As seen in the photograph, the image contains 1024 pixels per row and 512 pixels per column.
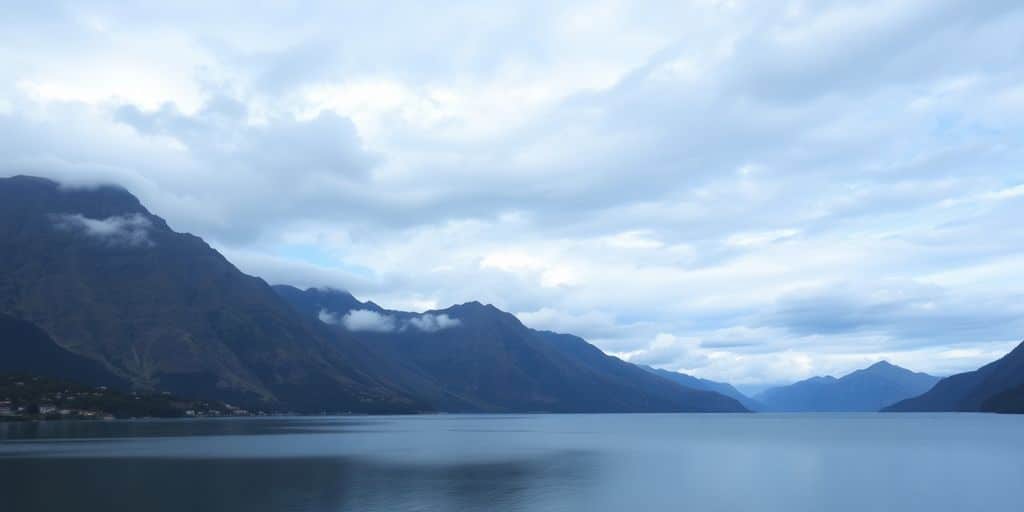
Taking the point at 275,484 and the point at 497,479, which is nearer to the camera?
the point at 275,484

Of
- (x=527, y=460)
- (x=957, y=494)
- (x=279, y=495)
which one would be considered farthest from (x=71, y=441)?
(x=957, y=494)

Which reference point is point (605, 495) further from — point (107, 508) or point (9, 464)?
point (9, 464)

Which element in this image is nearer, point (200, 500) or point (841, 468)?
point (200, 500)

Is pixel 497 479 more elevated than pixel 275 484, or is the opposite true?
pixel 497 479

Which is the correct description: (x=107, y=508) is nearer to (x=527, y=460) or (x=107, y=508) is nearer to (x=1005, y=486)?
Answer: (x=527, y=460)

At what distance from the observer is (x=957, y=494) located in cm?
7806

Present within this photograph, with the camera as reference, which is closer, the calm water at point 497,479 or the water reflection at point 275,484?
the water reflection at point 275,484

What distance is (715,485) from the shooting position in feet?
284

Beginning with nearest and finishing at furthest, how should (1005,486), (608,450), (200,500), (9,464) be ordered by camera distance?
(200,500) < (1005,486) < (9,464) < (608,450)

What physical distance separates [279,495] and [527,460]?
5406cm

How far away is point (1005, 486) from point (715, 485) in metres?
29.8

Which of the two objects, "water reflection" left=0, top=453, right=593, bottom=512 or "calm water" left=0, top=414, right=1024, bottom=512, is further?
"calm water" left=0, top=414, right=1024, bottom=512

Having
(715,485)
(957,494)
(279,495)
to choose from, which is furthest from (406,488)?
(957,494)

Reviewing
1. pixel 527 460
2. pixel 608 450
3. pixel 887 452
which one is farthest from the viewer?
pixel 608 450
